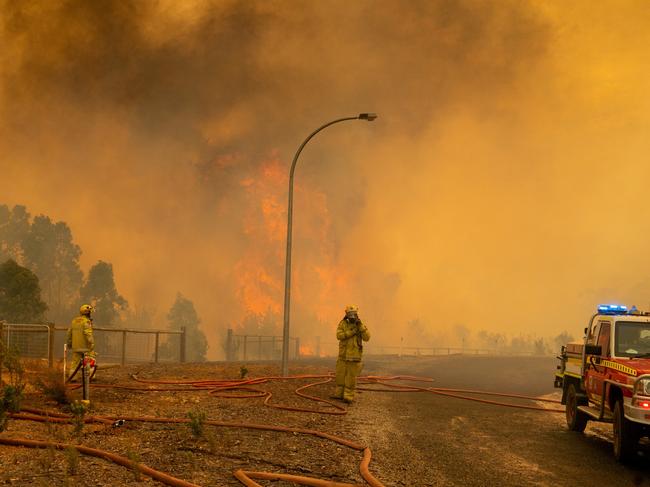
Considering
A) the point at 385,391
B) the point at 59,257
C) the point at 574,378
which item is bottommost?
the point at 385,391

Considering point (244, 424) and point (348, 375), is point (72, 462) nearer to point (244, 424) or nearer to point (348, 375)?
point (244, 424)

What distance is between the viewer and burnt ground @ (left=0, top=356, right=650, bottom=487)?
7074 mm

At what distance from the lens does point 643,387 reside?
8.14 m

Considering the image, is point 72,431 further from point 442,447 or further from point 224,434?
point 442,447

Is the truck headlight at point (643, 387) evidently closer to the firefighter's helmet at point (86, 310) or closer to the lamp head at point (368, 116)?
the firefighter's helmet at point (86, 310)

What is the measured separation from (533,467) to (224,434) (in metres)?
4.19

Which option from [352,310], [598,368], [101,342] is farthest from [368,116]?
[101,342]

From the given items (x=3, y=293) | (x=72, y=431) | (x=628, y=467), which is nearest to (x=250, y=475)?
(x=72, y=431)

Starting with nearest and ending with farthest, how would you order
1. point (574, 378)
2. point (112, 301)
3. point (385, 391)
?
point (574, 378) < point (385, 391) < point (112, 301)

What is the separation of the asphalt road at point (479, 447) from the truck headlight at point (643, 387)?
3.34 ft

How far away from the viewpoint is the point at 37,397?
11.8m

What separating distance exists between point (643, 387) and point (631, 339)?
83.2 inches

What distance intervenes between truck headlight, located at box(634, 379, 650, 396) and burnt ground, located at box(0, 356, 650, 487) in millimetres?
1021

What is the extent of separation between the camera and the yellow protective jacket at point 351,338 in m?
13.5
